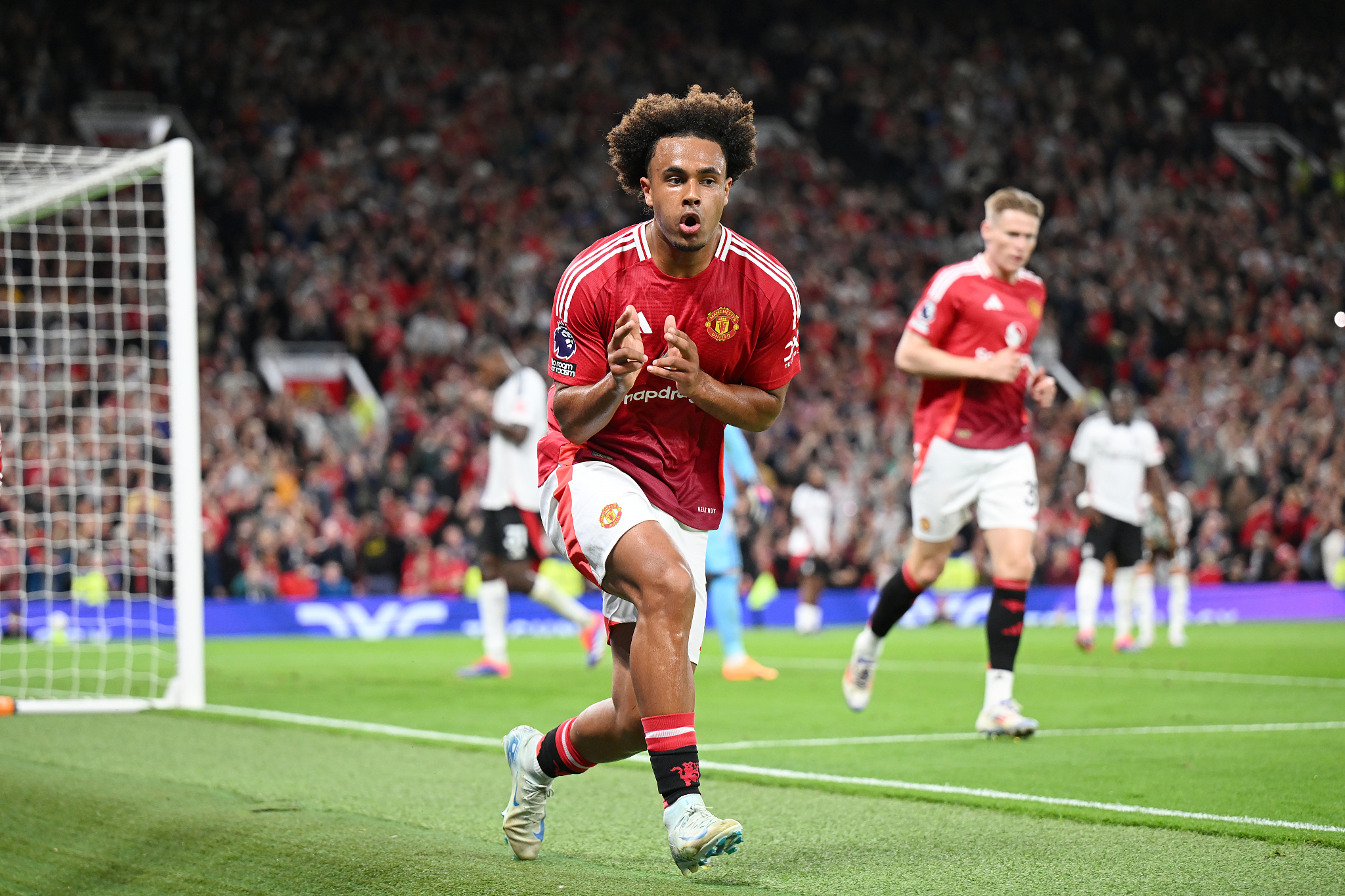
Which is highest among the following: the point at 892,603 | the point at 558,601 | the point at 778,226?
the point at 778,226

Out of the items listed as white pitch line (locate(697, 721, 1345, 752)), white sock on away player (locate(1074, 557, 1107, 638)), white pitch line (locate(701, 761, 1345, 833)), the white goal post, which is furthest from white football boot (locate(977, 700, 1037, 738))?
white sock on away player (locate(1074, 557, 1107, 638))

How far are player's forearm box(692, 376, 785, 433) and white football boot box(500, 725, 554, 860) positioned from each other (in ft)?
4.02

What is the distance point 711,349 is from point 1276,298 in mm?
24029

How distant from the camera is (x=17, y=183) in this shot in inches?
381

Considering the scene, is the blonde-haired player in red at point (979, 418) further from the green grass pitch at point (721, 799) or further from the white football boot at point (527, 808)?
the white football boot at point (527, 808)

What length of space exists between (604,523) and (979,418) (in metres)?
3.68

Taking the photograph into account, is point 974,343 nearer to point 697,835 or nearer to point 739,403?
point 739,403

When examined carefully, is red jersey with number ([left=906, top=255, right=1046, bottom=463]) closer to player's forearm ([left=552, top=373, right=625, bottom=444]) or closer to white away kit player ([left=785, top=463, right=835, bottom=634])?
player's forearm ([left=552, top=373, right=625, bottom=444])

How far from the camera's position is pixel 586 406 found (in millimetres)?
3971

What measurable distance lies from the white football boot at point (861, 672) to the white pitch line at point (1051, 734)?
1.57ft

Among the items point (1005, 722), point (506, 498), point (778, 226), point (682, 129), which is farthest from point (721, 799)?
A: point (778, 226)

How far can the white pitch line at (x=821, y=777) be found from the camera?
15.1 ft

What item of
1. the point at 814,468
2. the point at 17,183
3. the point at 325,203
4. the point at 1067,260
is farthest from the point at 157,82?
the point at 1067,260

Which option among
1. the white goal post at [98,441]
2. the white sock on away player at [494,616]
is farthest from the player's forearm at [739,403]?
the white sock on away player at [494,616]
